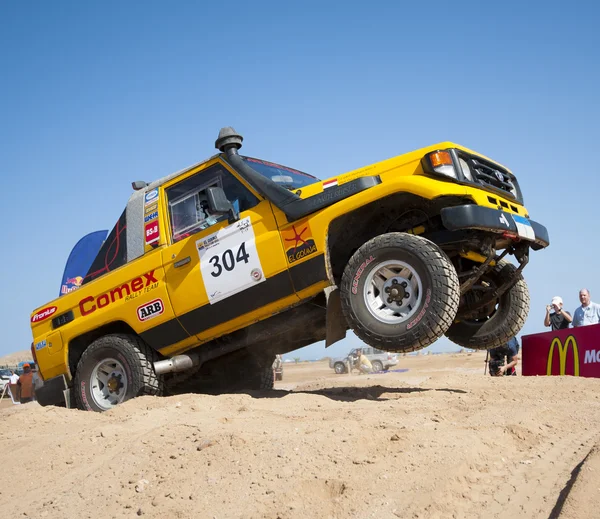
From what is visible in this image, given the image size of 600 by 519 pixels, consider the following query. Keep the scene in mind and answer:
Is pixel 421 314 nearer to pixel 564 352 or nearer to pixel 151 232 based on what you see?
pixel 151 232

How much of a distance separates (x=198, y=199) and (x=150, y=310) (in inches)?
46.9

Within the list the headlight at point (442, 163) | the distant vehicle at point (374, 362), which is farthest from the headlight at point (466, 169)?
the distant vehicle at point (374, 362)

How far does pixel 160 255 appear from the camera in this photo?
247 inches

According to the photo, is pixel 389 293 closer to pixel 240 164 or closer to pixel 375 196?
pixel 375 196

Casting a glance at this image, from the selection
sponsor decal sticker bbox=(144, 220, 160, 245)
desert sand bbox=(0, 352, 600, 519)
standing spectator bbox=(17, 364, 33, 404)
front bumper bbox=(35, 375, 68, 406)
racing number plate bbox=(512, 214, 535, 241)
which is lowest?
desert sand bbox=(0, 352, 600, 519)

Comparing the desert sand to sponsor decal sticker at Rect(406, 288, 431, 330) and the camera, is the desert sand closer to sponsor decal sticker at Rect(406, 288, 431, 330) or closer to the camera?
sponsor decal sticker at Rect(406, 288, 431, 330)

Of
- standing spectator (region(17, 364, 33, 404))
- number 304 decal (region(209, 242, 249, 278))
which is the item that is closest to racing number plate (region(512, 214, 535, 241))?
number 304 decal (region(209, 242, 249, 278))

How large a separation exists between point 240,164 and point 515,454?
3528 millimetres

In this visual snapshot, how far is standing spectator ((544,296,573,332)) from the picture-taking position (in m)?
9.41

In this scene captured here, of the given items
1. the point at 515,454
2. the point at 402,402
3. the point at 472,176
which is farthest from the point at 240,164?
the point at 515,454

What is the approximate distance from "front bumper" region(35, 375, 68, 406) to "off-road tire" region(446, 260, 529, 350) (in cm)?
423

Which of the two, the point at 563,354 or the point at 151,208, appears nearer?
the point at 151,208

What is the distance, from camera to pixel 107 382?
666 centimetres

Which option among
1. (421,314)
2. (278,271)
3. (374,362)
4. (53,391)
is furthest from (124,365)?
(374,362)
